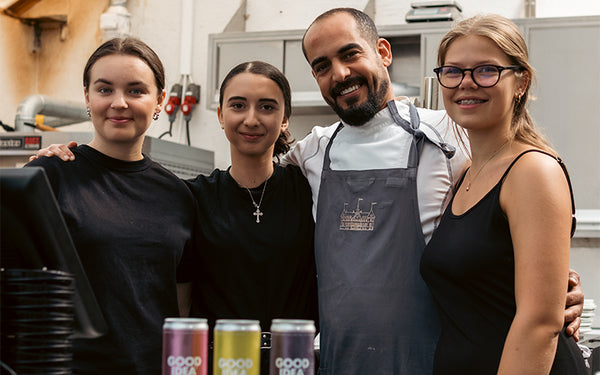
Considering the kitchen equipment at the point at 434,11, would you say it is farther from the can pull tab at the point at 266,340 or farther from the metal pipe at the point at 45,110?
the can pull tab at the point at 266,340

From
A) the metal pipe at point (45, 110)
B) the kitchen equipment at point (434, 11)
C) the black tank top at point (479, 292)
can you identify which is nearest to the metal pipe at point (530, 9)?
the kitchen equipment at point (434, 11)

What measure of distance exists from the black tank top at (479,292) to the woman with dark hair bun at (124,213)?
60 cm

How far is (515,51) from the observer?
1431mm

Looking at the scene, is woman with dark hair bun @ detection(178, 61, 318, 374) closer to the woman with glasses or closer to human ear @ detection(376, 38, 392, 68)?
Result: human ear @ detection(376, 38, 392, 68)

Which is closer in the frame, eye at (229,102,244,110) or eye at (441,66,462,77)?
eye at (441,66,462,77)

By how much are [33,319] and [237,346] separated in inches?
10.9

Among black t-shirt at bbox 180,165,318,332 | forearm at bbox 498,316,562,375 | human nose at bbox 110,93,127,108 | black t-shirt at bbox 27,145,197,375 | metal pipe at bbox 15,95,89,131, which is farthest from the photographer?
metal pipe at bbox 15,95,89,131

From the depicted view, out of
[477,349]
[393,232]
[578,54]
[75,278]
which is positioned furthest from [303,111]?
[75,278]

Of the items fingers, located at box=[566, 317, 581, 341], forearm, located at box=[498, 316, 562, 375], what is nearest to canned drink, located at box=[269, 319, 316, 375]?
forearm, located at box=[498, 316, 562, 375]

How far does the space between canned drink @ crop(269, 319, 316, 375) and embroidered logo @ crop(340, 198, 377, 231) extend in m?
0.74

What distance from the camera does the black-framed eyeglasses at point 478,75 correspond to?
1.42 metres

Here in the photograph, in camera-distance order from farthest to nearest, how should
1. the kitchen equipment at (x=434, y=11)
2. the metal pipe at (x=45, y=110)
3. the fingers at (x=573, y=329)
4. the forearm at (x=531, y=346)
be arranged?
the metal pipe at (x=45, y=110), the kitchen equipment at (x=434, y=11), the fingers at (x=573, y=329), the forearm at (x=531, y=346)

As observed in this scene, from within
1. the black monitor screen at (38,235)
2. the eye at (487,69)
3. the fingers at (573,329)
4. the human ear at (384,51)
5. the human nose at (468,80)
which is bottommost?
the fingers at (573,329)

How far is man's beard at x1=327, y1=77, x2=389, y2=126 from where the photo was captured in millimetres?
1767
